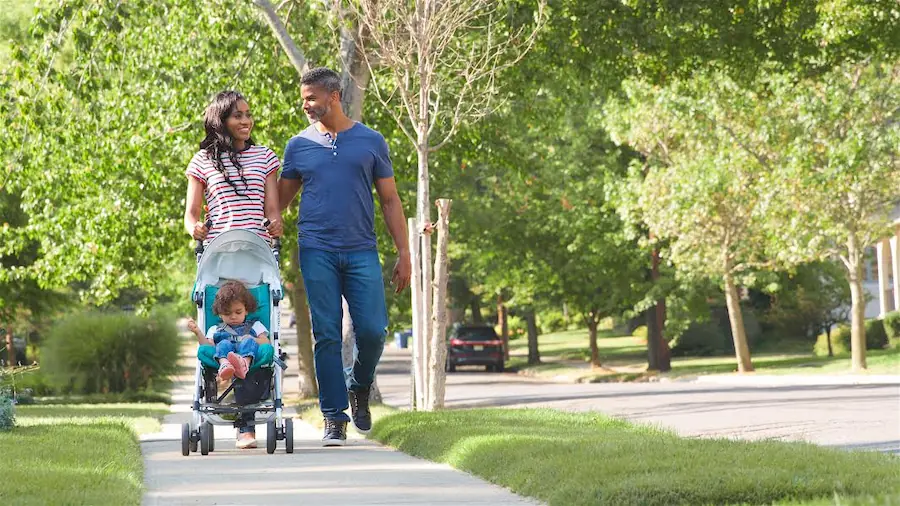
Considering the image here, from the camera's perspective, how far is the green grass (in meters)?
6.59

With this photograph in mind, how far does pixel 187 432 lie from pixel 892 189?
25851 millimetres

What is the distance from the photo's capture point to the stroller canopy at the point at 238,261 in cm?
921

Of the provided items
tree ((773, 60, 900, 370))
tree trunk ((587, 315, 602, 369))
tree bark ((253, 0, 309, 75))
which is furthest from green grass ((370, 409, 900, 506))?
tree trunk ((587, 315, 602, 369))

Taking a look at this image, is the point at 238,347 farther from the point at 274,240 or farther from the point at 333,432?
the point at 333,432

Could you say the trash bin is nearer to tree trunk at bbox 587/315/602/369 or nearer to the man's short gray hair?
tree trunk at bbox 587/315/602/369

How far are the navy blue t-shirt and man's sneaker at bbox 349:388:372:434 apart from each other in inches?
45.9

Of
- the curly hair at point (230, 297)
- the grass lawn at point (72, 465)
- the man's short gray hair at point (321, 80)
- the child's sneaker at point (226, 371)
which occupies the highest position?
the man's short gray hair at point (321, 80)

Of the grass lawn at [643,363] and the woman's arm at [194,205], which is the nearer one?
the woman's arm at [194,205]

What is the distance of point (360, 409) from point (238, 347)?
1.31 m

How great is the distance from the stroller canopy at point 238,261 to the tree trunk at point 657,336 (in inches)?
1261

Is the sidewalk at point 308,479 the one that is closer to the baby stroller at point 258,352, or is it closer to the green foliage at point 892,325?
the baby stroller at point 258,352

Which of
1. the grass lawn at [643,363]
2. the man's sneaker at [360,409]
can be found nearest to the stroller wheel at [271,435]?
the man's sneaker at [360,409]

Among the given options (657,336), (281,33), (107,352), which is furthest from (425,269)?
(657,336)

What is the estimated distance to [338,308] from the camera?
958 cm
